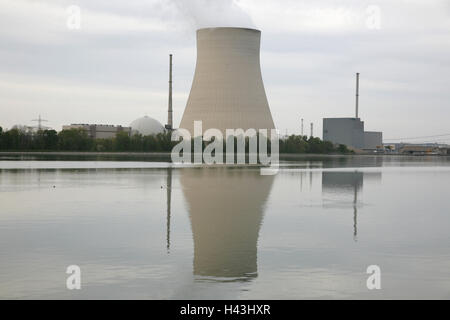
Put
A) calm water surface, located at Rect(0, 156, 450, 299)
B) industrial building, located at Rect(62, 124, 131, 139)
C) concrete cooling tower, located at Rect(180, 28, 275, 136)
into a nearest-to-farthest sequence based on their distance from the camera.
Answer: calm water surface, located at Rect(0, 156, 450, 299)
concrete cooling tower, located at Rect(180, 28, 275, 136)
industrial building, located at Rect(62, 124, 131, 139)

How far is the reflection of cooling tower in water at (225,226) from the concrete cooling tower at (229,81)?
1113 inches

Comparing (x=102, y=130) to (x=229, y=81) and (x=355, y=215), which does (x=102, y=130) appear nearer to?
(x=229, y=81)

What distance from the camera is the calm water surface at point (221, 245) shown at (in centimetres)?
666

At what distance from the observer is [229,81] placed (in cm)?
4794

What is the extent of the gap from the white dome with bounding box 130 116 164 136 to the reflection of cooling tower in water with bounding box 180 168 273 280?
6765 centimetres

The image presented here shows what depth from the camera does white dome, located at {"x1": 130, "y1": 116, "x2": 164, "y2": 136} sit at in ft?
285

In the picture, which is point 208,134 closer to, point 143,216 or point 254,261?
point 143,216

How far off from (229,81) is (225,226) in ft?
124

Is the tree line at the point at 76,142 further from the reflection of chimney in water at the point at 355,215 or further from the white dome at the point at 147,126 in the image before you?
the reflection of chimney in water at the point at 355,215

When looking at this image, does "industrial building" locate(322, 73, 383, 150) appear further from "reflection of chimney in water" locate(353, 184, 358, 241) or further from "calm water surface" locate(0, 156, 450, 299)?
"calm water surface" locate(0, 156, 450, 299)

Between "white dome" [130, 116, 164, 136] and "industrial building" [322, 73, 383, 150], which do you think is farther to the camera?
"industrial building" [322, 73, 383, 150]

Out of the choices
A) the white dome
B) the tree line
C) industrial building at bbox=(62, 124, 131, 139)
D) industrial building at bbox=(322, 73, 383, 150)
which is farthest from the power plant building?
industrial building at bbox=(62, 124, 131, 139)

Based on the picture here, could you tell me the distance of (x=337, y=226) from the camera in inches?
445
